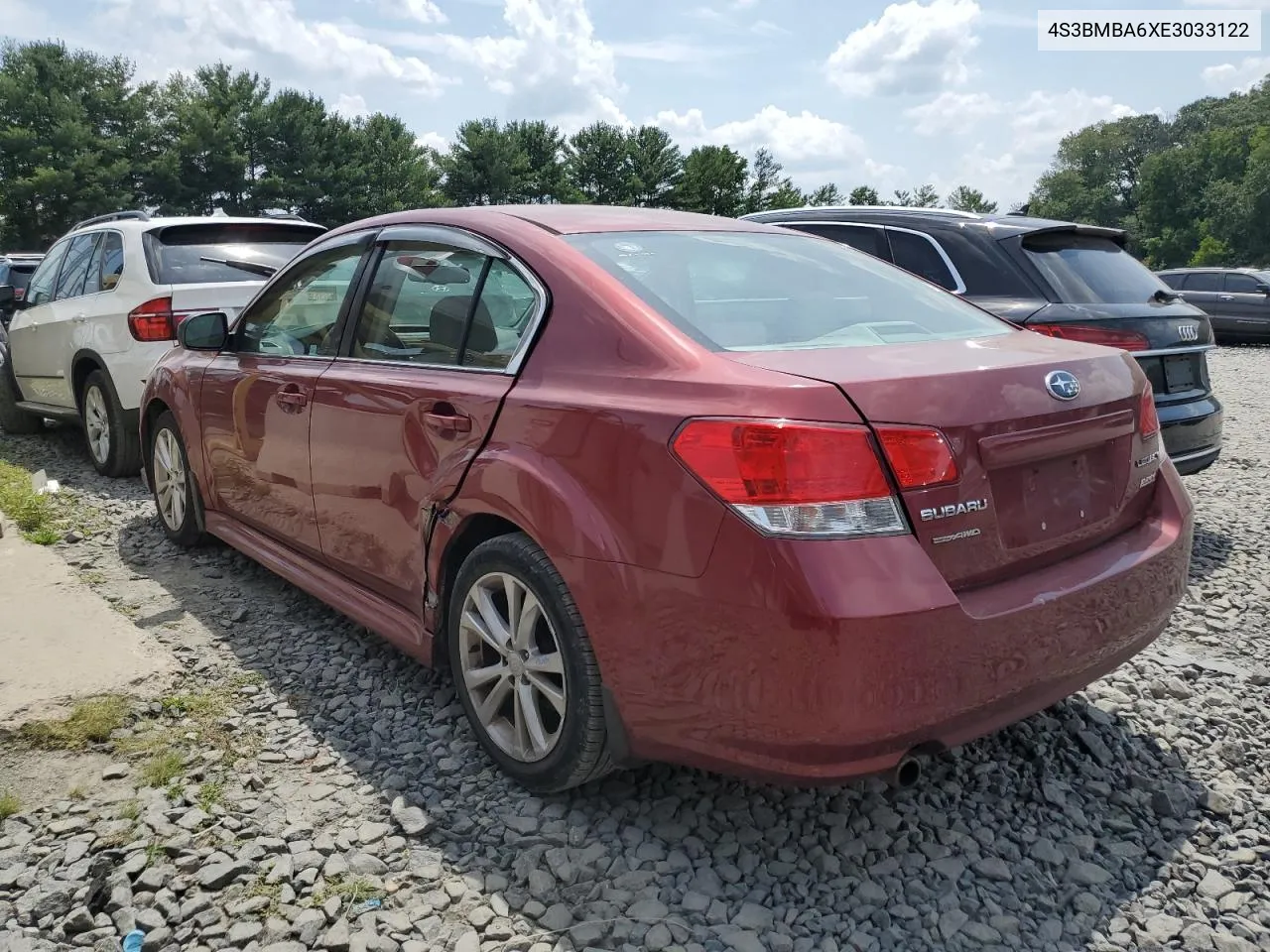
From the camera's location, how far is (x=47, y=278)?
7.68 meters

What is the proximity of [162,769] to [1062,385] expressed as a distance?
2685 millimetres

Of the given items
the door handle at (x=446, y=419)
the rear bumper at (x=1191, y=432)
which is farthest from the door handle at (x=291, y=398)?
the rear bumper at (x=1191, y=432)

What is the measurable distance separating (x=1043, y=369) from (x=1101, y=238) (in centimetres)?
347

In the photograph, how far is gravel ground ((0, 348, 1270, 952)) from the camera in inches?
88.4

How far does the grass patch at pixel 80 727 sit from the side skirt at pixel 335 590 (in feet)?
2.47

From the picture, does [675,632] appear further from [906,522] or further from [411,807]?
[411,807]

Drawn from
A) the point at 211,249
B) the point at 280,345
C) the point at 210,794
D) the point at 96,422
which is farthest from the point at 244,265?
the point at 210,794

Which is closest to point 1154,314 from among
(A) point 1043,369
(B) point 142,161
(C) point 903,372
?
(A) point 1043,369

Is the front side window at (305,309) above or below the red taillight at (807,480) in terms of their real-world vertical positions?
above

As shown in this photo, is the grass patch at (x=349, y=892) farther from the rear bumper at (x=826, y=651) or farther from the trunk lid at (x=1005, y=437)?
the trunk lid at (x=1005, y=437)

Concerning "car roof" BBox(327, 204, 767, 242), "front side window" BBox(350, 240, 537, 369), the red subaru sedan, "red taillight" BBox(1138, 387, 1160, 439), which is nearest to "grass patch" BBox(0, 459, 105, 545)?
the red subaru sedan

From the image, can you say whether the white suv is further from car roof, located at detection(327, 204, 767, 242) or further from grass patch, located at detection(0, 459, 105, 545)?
car roof, located at detection(327, 204, 767, 242)

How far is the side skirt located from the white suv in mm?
2197

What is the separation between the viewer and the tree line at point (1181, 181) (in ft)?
249
